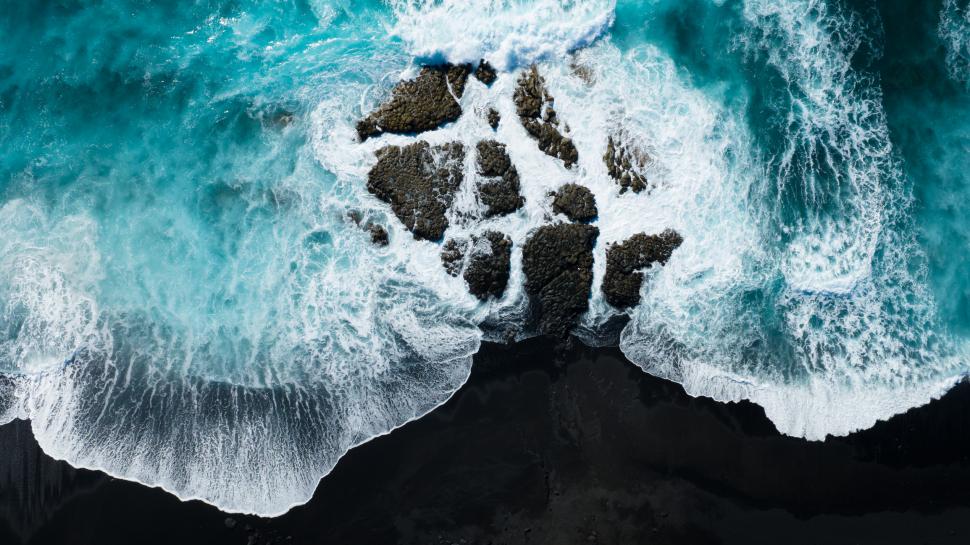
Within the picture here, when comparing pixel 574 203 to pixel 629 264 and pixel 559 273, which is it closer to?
pixel 559 273

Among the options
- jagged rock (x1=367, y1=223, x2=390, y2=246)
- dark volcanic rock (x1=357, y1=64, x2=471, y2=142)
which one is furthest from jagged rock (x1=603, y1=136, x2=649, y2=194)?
jagged rock (x1=367, y1=223, x2=390, y2=246)

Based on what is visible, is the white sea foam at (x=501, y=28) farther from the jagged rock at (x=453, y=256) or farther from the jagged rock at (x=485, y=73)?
the jagged rock at (x=453, y=256)

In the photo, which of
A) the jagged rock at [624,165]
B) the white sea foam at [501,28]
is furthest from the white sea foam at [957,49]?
the white sea foam at [501,28]

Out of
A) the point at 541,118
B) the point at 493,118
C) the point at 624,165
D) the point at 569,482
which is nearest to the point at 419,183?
the point at 493,118

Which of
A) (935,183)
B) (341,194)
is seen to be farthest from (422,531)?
(935,183)

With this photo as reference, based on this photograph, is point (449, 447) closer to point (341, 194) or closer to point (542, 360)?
point (542, 360)

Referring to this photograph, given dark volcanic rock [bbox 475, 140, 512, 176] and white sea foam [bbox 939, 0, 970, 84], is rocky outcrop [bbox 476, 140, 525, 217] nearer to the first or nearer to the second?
dark volcanic rock [bbox 475, 140, 512, 176]
